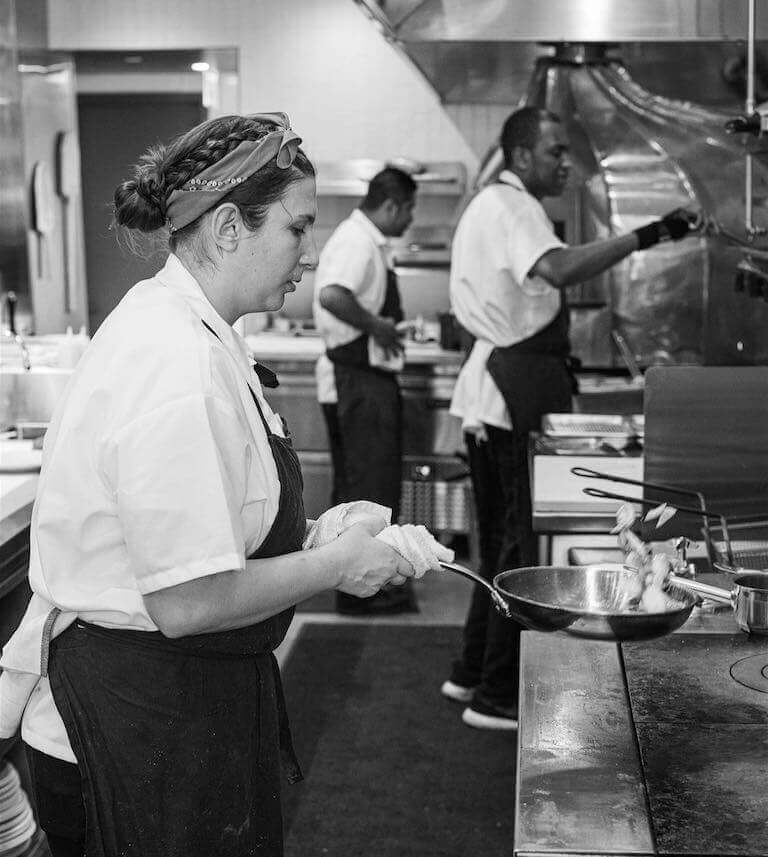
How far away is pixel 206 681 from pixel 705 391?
5.22ft

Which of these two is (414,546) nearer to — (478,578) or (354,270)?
(478,578)

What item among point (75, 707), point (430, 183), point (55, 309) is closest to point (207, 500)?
point (75, 707)

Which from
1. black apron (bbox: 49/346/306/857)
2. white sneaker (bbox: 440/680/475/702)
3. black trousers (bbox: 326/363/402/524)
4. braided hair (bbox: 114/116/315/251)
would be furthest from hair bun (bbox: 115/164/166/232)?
black trousers (bbox: 326/363/402/524)

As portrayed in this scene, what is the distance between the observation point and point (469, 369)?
3916mm

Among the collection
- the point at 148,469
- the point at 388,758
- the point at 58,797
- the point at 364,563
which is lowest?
the point at 388,758

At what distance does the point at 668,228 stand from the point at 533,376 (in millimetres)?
587

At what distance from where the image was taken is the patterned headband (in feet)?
5.10

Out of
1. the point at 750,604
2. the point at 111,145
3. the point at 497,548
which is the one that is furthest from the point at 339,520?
the point at 111,145

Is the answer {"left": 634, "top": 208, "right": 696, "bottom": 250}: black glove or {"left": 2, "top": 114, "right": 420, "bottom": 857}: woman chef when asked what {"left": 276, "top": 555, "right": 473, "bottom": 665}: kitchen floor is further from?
{"left": 2, "top": 114, "right": 420, "bottom": 857}: woman chef

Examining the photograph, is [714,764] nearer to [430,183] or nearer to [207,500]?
[207,500]

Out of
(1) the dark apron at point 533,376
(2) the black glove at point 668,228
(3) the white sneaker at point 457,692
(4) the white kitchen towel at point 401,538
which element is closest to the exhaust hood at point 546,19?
(2) the black glove at point 668,228

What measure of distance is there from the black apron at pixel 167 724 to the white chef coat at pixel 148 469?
0.04 metres

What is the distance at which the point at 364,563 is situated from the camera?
155 centimetres

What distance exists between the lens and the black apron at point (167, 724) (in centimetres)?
160
